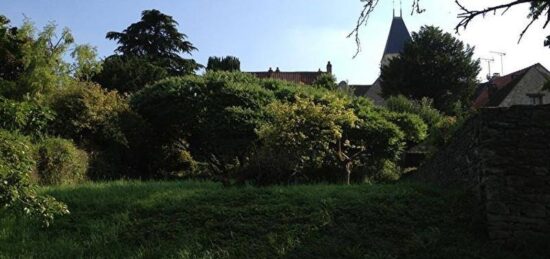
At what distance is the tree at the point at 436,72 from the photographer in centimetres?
4062

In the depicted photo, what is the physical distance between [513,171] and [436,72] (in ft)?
112

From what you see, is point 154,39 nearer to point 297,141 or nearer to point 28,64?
point 28,64

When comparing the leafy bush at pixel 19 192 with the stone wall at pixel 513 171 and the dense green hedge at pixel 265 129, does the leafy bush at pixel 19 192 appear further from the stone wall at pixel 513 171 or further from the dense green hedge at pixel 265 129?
the dense green hedge at pixel 265 129

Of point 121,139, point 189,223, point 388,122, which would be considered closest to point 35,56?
point 121,139

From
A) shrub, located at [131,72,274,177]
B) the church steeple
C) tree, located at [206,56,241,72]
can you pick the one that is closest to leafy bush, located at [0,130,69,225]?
shrub, located at [131,72,274,177]

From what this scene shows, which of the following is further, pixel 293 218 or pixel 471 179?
pixel 471 179

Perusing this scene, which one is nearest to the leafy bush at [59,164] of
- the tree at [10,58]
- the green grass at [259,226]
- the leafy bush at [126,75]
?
the green grass at [259,226]

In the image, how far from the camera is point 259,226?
7723 millimetres

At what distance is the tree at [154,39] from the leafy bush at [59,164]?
2742 centimetres

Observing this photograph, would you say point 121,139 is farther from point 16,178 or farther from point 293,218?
point 16,178

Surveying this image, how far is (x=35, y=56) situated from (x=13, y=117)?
14.0 m

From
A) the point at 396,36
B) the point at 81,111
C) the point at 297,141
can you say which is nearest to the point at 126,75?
the point at 81,111

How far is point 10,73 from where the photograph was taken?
18.0m

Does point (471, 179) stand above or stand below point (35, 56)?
below
